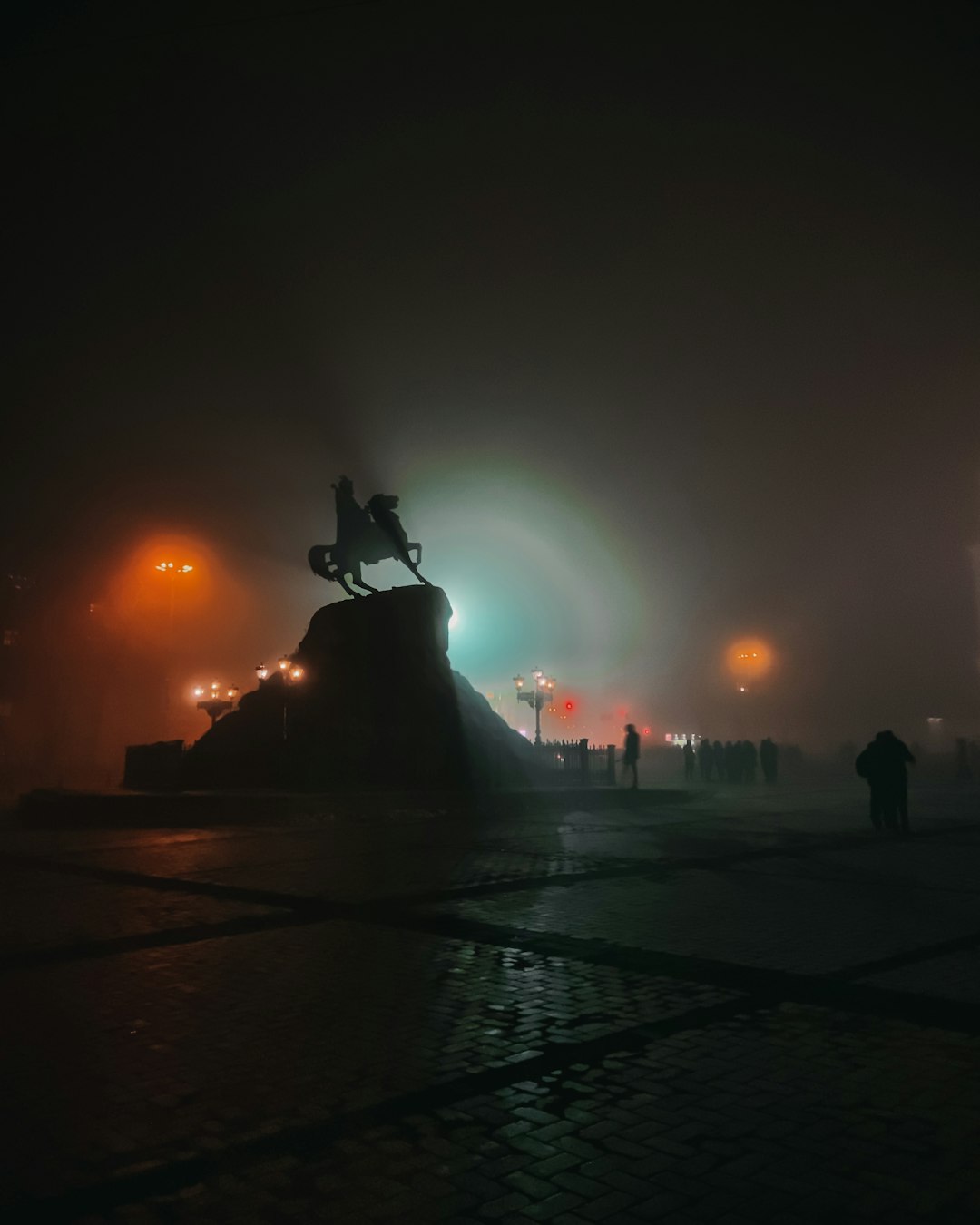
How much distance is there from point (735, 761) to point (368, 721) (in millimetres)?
15390

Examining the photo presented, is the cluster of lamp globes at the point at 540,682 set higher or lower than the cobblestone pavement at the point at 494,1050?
higher

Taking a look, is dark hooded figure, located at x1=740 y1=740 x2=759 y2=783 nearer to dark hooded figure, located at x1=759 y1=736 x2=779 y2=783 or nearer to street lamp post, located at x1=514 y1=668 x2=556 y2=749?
dark hooded figure, located at x1=759 y1=736 x2=779 y2=783

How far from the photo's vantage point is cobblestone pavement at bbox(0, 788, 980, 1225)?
3459mm

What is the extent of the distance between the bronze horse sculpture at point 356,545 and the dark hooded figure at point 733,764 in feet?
47.0

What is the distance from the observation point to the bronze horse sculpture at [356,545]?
25.7 metres

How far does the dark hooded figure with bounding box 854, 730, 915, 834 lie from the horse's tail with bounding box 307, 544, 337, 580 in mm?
14195

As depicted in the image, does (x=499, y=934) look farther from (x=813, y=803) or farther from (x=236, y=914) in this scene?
(x=813, y=803)

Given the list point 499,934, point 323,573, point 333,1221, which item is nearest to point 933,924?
point 499,934

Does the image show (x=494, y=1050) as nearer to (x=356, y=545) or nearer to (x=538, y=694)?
(x=356, y=545)

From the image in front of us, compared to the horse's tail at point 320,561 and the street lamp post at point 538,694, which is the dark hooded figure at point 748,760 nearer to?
the street lamp post at point 538,694

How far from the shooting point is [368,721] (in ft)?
79.6

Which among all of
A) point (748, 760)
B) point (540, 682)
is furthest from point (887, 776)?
point (540, 682)

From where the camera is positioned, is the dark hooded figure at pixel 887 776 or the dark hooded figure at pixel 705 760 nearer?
the dark hooded figure at pixel 887 776

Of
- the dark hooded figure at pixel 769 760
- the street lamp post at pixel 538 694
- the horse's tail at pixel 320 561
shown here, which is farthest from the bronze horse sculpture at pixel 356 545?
the dark hooded figure at pixel 769 760
